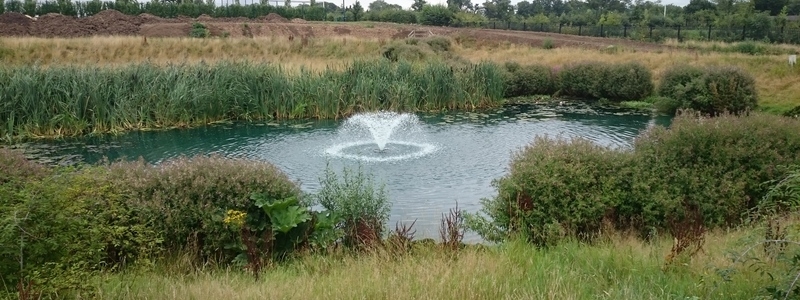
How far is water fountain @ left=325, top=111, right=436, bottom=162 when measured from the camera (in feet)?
45.9

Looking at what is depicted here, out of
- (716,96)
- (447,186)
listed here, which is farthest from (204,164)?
(716,96)

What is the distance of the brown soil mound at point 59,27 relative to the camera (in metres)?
41.4

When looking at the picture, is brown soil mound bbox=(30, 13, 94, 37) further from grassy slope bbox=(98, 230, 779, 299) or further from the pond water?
grassy slope bbox=(98, 230, 779, 299)

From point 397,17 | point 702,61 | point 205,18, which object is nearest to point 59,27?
point 205,18

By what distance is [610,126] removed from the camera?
62.1 feet

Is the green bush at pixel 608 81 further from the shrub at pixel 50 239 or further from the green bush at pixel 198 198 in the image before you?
the shrub at pixel 50 239

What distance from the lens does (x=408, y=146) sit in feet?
49.3

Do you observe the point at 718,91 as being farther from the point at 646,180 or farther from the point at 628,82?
the point at 646,180

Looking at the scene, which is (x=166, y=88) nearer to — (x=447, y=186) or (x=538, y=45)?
(x=447, y=186)

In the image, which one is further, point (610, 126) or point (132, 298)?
point (610, 126)

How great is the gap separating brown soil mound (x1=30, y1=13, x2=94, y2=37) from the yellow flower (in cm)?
4005

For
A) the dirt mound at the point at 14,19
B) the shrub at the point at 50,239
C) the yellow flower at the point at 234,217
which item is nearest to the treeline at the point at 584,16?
the dirt mound at the point at 14,19

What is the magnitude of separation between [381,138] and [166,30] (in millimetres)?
32777

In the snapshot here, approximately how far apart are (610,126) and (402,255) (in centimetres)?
1424
